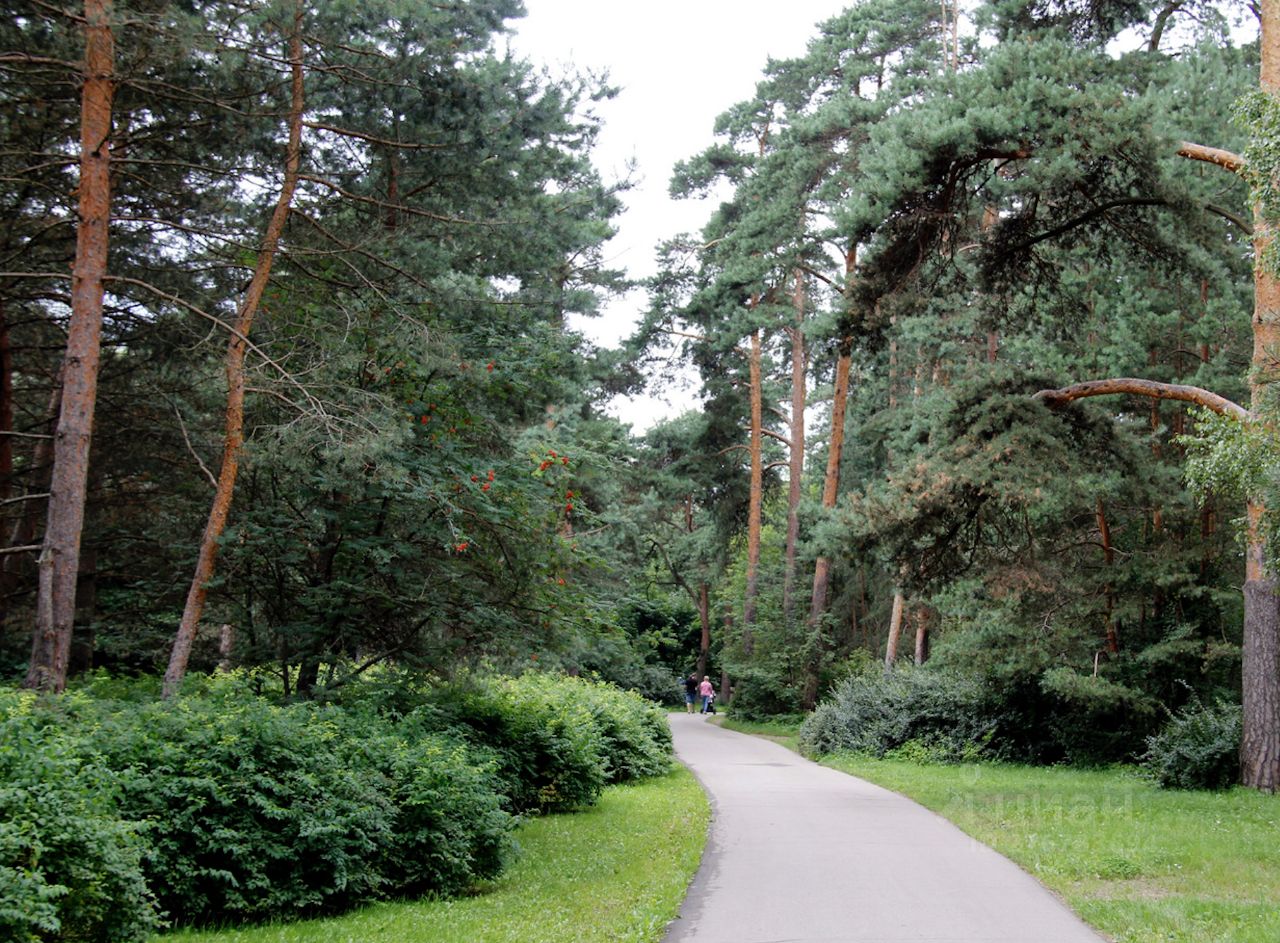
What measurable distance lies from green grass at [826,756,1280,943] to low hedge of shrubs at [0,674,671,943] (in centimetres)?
472

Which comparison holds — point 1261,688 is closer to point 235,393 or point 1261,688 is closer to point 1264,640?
point 1264,640

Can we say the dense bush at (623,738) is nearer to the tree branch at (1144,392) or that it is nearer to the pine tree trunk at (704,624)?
the tree branch at (1144,392)

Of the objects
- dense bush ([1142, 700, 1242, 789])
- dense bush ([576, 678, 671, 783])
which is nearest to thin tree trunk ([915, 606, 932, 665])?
dense bush ([576, 678, 671, 783])

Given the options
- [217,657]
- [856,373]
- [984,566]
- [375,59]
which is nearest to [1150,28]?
[984,566]

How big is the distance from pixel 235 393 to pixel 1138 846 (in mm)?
9518

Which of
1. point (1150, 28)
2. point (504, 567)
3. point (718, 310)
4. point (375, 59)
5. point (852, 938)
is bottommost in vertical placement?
point (852, 938)

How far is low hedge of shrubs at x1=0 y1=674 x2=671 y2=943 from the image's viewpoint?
5160mm

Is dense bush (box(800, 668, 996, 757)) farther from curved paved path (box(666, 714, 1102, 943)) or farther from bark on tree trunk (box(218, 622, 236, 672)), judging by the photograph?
bark on tree trunk (box(218, 622, 236, 672))

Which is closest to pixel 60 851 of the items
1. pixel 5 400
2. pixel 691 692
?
pixel 5 400

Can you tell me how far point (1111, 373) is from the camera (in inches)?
A: 727

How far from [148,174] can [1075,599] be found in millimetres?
16377

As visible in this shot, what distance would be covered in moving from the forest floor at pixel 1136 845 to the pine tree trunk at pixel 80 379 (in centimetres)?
833

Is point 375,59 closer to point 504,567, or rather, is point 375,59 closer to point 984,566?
point 504,567

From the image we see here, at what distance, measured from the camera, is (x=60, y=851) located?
5141mm
